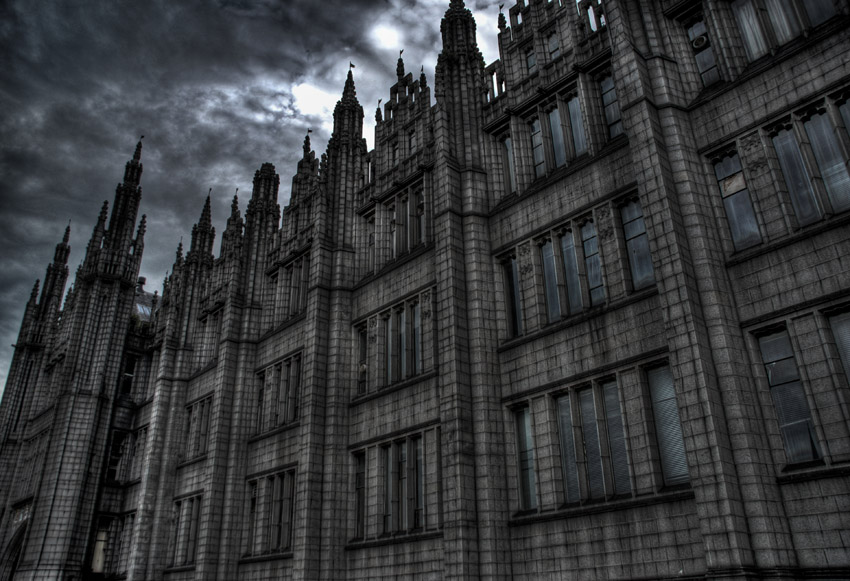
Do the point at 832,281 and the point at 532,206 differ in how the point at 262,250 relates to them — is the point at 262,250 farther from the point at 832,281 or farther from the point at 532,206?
the point at 832,281

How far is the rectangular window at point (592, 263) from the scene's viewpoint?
67.4 feet

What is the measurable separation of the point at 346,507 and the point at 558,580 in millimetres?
10527

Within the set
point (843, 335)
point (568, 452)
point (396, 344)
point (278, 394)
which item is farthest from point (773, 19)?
point (278, 394)

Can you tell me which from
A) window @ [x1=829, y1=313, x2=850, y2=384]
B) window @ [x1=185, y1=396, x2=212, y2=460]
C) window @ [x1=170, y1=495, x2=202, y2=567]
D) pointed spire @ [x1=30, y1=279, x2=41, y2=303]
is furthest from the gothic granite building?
pointed spire @ [x1=30, y1=279, x2=41, y2=303]

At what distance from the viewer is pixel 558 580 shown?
1848cm

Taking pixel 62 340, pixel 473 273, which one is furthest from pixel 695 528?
pixel 62 340

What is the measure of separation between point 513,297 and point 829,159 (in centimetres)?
1028

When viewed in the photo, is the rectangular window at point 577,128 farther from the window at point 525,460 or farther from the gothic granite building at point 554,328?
the window at point 525,460

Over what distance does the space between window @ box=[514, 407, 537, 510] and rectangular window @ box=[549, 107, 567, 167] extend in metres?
8.65

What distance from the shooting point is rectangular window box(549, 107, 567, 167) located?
920 inches

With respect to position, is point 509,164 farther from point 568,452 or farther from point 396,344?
point 568,452

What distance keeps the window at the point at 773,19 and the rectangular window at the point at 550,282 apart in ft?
26.6

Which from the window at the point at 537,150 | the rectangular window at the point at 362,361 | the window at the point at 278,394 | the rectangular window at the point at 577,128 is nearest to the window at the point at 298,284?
the window at the point at 278,394

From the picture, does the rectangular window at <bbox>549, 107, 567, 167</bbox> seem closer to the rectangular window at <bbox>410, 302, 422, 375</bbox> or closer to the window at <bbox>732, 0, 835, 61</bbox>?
the window at <bbox>732, 0, 835, 61</bbox>
